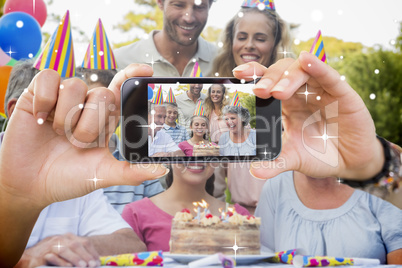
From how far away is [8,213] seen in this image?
0.71 metres

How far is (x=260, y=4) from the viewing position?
1573 millimetres

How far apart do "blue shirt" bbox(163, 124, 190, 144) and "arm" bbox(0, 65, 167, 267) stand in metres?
0.09

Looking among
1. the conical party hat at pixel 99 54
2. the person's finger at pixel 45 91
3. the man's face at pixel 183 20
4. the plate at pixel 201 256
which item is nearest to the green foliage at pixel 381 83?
the man's face at pixel 183 20

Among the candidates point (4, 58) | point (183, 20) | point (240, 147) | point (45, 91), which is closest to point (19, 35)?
point (4, 58)

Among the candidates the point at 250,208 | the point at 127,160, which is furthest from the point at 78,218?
the point at 127,160

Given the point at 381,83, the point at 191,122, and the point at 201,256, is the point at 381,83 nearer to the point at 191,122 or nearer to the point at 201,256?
the point at 201,256

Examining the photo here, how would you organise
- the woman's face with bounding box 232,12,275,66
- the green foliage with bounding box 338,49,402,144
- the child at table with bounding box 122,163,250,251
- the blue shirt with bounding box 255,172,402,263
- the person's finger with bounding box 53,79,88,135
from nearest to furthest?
1. the person's finger with bounding box 53,79,88,135
2. the blue shirt with bounding box 255,172,402,263
3. the child at table with bounding box 122,163,250,251
4. the woman's face with bounding box 232,12,275,66
5. the green foliage with bounding box 338,49,402,144

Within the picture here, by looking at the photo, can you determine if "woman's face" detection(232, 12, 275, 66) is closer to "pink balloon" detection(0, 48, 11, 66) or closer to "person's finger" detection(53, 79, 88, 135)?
"pink balloon" detection(0, 48, 11, 66)

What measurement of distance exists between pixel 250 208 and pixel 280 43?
2.12 feet

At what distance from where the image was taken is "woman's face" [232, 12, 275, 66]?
4.90 feet

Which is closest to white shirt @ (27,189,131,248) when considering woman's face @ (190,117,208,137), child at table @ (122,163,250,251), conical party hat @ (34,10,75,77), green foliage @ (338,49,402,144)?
child at table @ (122,163,250,251)

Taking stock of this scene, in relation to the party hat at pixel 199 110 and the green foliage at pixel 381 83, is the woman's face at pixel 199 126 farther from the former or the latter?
the green foliage at pixel 381 83

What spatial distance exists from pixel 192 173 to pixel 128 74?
2.82ft

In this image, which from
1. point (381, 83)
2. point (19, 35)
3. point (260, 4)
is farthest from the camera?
point (381, 83)
